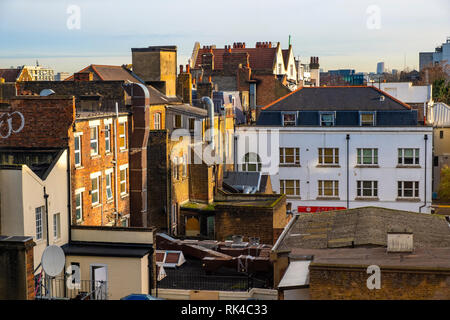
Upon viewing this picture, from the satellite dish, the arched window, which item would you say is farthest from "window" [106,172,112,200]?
the arched window

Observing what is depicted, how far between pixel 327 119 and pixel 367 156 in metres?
4.62

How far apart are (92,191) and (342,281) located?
16403 mm

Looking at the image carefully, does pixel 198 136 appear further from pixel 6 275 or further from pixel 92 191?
pixel 6 275

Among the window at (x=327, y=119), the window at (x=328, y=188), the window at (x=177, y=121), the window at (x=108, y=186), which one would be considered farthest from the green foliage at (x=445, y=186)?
the window at (x=108, y=186)

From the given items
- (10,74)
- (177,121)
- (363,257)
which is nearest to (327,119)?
(177,121)

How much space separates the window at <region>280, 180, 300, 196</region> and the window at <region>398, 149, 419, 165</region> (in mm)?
8682

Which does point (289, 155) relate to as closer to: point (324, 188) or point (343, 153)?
point (324, 188)

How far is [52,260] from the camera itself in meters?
20.0

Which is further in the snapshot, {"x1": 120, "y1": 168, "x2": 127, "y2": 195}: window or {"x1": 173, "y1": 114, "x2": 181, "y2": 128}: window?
{"x1": 173, "y1": 114, "x2": 181, "y2": 128}: window

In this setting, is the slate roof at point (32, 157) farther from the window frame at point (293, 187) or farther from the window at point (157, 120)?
the window frame at point (293, 187)

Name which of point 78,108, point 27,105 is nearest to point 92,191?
point 27,105

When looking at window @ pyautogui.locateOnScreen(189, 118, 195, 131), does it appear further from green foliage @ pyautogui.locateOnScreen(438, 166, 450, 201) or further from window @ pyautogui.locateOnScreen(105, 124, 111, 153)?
green foliage @ pyautogui.locateOnScreen(438, 166, 450, 201)

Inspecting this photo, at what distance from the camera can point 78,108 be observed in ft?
122

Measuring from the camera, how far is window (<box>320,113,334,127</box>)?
52434 millimetres
